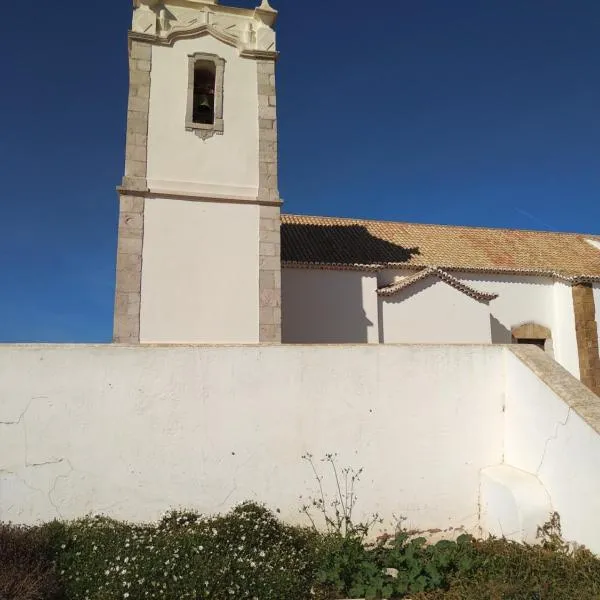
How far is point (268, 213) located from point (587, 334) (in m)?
10.1

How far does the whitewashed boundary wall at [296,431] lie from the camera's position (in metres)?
4.77

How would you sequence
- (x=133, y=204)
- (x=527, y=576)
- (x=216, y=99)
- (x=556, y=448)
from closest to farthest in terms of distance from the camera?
1. (x=527, y=576)
2. (x=556, y=448)
3. (x=133, y=204)
4. (x=216, y=99)

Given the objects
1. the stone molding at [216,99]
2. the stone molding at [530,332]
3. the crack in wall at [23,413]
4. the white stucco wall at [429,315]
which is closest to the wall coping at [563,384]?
the crack in wall at [23,413]

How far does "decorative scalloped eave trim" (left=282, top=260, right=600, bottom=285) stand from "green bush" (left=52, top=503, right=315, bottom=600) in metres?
7.20

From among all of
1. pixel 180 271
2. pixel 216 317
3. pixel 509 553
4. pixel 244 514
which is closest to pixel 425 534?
A: pixel 509 553

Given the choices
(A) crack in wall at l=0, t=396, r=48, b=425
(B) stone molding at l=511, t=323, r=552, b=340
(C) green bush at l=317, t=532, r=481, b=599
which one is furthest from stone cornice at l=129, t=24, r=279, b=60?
(B) stone molding at l=511, t=323, r=552, b=340

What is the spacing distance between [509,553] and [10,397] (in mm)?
4845

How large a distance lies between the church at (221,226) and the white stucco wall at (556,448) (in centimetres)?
384

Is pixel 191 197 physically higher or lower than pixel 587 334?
higher

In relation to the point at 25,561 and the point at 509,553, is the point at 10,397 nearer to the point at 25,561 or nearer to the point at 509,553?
the point at 25,561

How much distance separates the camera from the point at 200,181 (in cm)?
833

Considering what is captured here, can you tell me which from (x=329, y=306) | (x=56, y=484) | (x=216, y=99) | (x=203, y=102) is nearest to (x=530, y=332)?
(x=329, y=306)

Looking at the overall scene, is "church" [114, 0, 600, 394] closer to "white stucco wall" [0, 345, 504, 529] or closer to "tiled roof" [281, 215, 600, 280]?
"tiled roof" [281, 215, 600, 280]

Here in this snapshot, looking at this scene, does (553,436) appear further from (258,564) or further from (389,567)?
A: (258,564)
